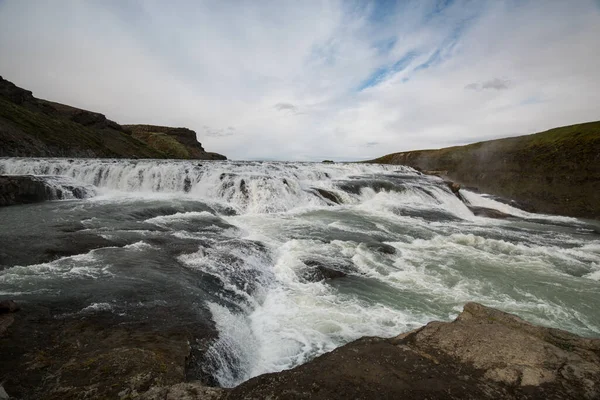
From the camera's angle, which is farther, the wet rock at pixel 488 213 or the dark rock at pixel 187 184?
the wet rock at pixel 488 213

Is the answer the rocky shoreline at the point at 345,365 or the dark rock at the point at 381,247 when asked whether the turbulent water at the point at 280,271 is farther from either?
the rocky shoreline at the point at 345,365

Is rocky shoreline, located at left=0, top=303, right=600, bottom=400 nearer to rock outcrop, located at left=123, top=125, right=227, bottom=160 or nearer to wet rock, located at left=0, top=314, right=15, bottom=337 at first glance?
wet rock, located at left=0, top=314, right=15, bottom=337

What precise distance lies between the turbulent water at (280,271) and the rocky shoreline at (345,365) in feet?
3.37

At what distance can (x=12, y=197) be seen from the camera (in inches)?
703

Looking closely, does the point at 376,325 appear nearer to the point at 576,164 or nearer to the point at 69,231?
the point at 69,231

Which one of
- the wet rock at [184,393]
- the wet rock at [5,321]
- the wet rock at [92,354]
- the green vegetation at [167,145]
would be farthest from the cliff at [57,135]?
the wet rock at [184,393]

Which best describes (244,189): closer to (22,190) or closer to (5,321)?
(22,190)

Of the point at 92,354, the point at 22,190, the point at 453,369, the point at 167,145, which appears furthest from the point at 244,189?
the point at 167,145

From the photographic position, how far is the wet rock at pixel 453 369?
3.30 metres

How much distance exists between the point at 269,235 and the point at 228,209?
6.68 meters

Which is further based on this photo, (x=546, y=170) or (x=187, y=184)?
(x=546, y=170)

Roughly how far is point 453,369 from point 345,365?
1.33m

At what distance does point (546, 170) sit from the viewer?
37.7 metres

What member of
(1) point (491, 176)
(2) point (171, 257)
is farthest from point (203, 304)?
(1) point (491, 176)
